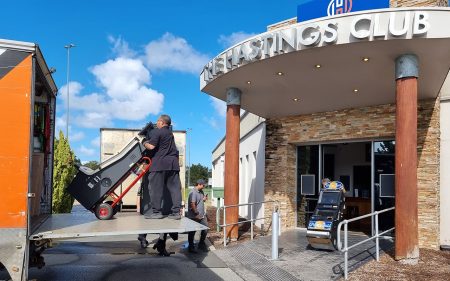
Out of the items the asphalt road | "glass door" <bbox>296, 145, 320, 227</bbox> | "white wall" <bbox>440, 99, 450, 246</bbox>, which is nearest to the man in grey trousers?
the asphalt road

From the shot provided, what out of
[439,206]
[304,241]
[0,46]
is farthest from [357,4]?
[0,46]

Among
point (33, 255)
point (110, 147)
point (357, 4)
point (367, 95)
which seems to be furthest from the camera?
point (110, 147)

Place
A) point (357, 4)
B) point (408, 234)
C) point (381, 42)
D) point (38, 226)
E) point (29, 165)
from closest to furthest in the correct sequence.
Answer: point (29, 165) < point (38, 226) < point (381, 42) < point (408, 234) < point (357, 4)

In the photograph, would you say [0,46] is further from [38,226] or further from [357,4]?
[357,4]

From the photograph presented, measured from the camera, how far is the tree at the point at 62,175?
43.1ft

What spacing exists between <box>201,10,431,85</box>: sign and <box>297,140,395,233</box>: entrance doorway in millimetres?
5124

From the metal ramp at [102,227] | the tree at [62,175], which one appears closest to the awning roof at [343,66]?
the metal ramp at [102,227]

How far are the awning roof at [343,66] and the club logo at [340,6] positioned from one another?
194 centimetres

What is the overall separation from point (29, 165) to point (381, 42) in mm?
6312

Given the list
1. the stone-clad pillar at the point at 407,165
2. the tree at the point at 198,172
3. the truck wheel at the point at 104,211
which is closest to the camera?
the truck wheel at the point at 104,211

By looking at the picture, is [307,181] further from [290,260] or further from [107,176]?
[107,176]

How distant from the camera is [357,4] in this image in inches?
416

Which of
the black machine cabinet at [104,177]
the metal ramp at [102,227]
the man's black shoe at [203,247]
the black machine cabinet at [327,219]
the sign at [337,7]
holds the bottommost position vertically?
the man's black shoe at [203,247]

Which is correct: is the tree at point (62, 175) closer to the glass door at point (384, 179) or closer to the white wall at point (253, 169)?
the white wall at point (253, 169)
